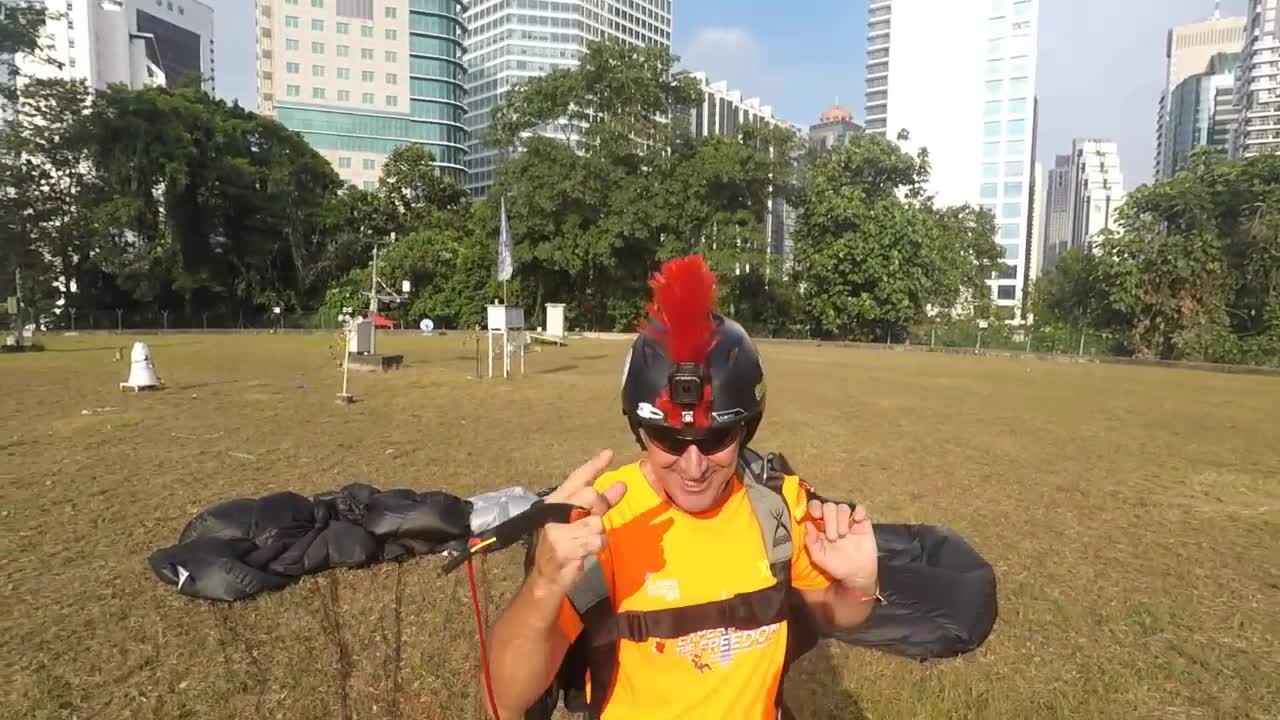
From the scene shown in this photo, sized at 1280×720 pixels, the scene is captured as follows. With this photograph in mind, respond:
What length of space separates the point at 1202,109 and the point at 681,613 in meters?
196

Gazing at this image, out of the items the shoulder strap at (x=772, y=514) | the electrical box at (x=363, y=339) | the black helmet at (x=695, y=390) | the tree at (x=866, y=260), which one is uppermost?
the tree at (x=866, y=260)

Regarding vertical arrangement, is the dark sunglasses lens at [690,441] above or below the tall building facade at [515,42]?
below

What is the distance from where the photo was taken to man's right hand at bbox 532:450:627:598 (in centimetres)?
161

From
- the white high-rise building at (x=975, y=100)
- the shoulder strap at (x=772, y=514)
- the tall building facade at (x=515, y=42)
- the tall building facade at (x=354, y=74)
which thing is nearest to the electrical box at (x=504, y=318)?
the shoulder strap at (x=772, y=514)

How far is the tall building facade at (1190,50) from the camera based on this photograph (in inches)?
6949

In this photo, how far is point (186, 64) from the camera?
143 m

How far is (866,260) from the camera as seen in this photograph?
44.8 meters

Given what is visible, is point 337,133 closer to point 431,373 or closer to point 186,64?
point 186,64

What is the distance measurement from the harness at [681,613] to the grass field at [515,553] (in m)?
2.61

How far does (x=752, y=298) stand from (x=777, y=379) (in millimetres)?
27924

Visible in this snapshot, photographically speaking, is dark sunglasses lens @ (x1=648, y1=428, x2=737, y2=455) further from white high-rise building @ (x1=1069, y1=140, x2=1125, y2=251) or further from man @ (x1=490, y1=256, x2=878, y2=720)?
white high-rise building @ (x1=1069, y1=140, x2=1125, y2=251)

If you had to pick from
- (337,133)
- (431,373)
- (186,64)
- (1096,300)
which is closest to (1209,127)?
(1096,300)

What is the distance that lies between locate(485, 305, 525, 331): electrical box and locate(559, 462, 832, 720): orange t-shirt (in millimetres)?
19100

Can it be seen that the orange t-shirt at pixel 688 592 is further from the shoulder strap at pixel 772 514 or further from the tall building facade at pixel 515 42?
the tall building facade at pixel 515 42
